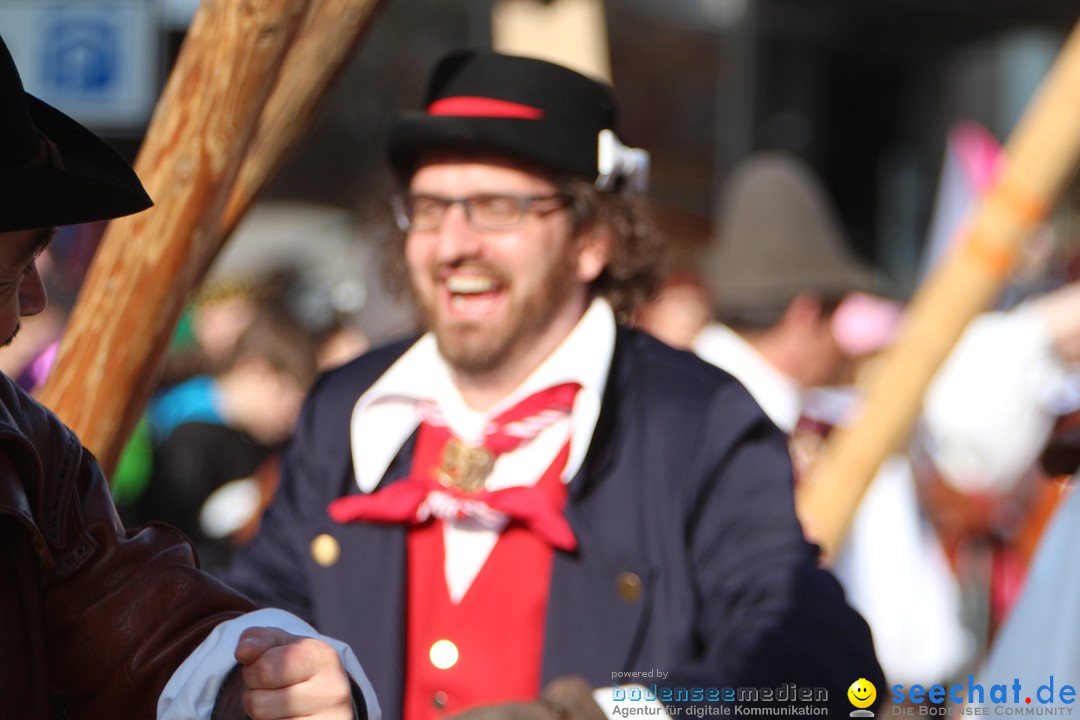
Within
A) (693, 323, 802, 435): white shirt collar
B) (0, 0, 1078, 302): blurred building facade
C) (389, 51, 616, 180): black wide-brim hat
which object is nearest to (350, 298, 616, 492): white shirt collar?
(389, 51, 616, 180): black wide-brim hat

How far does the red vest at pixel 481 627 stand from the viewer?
282cm

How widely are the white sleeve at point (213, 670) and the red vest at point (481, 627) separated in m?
0.81

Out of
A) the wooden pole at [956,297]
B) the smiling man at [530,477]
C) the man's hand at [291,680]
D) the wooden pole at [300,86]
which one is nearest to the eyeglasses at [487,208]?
the smiling man at [530,477]

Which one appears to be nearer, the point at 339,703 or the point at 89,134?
the point at 339,703

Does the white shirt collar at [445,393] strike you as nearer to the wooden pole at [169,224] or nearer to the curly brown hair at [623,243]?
the curly brown hair at [623,243]

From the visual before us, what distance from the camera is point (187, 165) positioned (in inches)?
103

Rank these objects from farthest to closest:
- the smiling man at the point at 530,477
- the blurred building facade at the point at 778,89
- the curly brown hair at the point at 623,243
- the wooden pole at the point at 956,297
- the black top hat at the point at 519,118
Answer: the blurred building facade at the point at 778,89 → the wooden pole at the point at 956,297 → the curly brown hair at the point at 623,243 → the black top hat at the point at 519,118 → the smiling man at the point at 530,477

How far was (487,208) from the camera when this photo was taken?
3162mm

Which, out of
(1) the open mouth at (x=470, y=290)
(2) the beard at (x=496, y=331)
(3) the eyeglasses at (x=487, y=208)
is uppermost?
(3) the eyeglasses at (x=487, y=208)

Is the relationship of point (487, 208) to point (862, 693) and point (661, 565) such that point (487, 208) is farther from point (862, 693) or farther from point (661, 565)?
point (862, 693)

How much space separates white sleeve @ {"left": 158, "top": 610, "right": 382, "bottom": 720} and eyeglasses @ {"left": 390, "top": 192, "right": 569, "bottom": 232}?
1324 mm

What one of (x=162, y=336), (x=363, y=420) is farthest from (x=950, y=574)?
(x=162, y=336)

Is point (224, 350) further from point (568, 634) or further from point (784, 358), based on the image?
point (568, 634)

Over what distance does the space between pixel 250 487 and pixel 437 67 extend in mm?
3057
